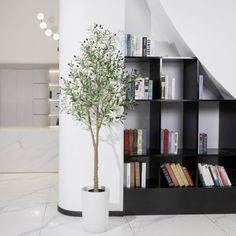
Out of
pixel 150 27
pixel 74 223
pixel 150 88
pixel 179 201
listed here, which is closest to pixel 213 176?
pixel 179 201

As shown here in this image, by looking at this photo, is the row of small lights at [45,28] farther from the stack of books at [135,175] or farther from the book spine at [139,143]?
the stack of books at [135,175]

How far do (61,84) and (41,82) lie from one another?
520 centimetres

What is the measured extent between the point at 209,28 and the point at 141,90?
3.52ft

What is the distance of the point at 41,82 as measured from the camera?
9328 mm

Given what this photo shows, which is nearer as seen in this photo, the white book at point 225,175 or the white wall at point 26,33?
the white book at point 225,175

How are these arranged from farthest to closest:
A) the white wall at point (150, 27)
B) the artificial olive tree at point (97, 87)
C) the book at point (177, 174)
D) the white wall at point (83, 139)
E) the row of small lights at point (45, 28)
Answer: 1. the row of small lights at point (45, 28)
2. the white wall at point (150, 27)
3. the book at point (177, 174)
4. the white wall at point (83, 139)
5. the artificial olive tree at point (97, 87)

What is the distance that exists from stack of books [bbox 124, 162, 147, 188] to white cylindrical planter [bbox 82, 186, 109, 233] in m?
0.62

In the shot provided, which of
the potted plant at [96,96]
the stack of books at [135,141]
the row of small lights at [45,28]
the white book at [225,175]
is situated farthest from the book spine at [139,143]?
the row of small lights at [45,28]

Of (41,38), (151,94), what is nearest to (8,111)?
(41,38)

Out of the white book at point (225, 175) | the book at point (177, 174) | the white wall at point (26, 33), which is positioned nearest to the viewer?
the book at point (177, 174)

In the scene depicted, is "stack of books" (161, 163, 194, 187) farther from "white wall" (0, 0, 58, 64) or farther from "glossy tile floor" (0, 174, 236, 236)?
"white wall" (0, 0, 58, 64)

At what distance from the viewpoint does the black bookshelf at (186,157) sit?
4.27 meters

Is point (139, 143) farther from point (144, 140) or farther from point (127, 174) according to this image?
point (127, 174)

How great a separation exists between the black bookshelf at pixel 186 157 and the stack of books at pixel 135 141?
8 centimetres
